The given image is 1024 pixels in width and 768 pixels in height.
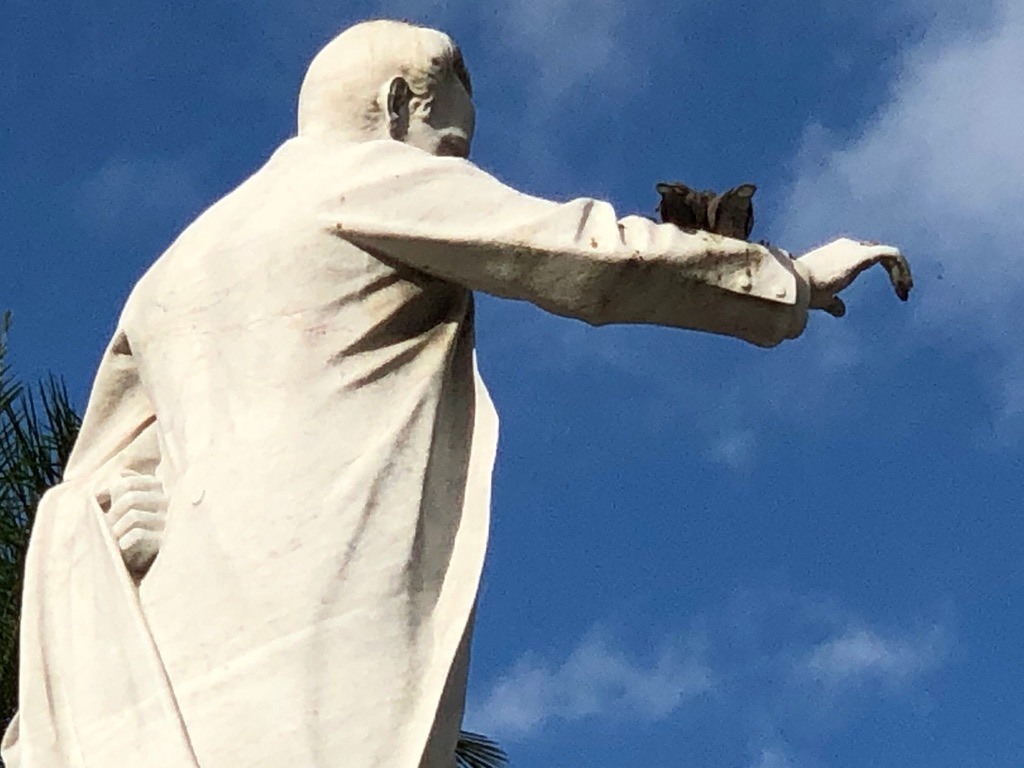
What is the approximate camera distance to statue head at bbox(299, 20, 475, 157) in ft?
20.4

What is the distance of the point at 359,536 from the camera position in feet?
17.8

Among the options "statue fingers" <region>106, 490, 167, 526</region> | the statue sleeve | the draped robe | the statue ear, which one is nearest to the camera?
the draped robe

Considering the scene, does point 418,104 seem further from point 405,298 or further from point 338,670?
point 338,670

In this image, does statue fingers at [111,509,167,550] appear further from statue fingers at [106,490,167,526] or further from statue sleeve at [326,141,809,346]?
statue sleeve at [326,141,809,346]

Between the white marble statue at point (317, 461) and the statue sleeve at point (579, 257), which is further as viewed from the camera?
the statue sleeve at point (579, 257)

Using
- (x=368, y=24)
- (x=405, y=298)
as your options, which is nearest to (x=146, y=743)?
(x=405, y=298)

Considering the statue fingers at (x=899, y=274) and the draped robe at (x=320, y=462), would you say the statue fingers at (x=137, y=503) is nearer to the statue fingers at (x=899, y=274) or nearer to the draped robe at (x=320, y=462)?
the draped robe at (x=320, y=462)

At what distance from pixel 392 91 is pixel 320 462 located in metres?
1.16

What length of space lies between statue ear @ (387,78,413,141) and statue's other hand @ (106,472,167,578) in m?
1.13

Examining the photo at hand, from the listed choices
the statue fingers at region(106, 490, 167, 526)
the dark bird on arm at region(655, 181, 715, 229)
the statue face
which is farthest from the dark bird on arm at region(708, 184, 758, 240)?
the statue fingers at region(106, 490, 167, 526)

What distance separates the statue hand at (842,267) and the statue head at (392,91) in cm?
105

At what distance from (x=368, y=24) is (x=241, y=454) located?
1.38 metres

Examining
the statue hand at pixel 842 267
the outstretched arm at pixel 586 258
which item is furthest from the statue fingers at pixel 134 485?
the statue hand at pixel 842 267

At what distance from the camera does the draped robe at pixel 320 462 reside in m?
5.29
